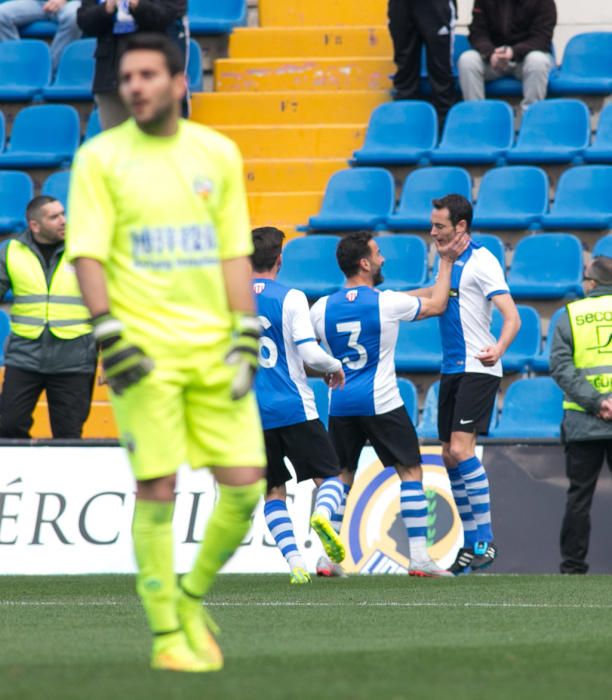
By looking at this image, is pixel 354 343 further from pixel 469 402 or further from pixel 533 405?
pixel 533 405

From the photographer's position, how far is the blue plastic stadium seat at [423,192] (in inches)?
512

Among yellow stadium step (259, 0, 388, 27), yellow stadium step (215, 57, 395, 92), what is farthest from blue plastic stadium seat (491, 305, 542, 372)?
yellow stadium step (259, 0, 388, 27)

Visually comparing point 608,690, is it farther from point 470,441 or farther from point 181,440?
point 470,441

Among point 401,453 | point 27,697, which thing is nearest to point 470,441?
point 401,453

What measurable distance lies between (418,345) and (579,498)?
7.89 ft

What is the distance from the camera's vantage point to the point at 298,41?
15141 mm

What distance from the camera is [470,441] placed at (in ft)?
33.5

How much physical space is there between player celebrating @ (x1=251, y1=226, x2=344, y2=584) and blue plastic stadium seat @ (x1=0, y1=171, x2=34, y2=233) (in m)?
5.04

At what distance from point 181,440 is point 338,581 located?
15.7 ft

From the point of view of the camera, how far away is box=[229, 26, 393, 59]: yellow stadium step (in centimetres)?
1509

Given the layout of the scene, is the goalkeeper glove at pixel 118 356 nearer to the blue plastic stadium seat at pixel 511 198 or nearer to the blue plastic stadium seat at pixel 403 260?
the blue plastic stadium seat at pixel 403 260

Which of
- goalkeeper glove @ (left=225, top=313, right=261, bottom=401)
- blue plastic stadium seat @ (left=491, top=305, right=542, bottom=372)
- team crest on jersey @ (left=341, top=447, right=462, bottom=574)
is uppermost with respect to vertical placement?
goalkeeper glove @ (left=225, top=313, right=261, bottom=401)

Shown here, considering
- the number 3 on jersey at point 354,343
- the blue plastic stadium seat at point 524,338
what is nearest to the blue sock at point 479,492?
the number 3 on jersey at point 354,343

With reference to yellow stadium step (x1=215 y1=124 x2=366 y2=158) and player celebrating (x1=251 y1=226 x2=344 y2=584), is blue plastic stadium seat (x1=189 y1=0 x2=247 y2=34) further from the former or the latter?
player celebrating (x1=251 y1=226 x2=344 y2=584)
